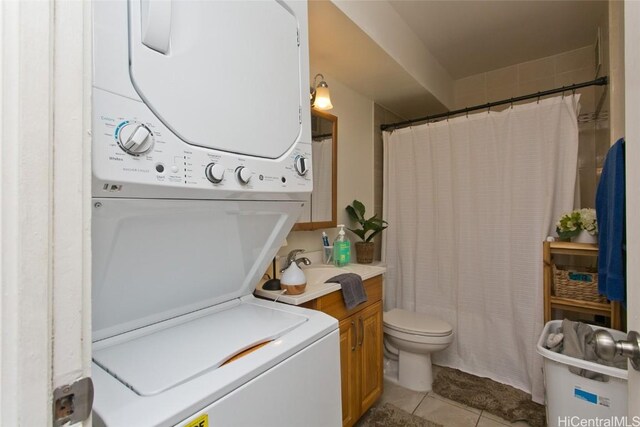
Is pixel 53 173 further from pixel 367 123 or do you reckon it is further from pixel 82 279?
pixel 367 123

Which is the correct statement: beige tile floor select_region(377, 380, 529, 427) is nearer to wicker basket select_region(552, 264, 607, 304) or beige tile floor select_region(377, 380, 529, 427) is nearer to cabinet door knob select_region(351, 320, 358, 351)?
cabinet door knob select_region(351, 320, 358, 351)

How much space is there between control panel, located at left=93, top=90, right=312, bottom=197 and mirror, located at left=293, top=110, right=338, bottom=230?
3.63ft

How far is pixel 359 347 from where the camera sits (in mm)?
1701

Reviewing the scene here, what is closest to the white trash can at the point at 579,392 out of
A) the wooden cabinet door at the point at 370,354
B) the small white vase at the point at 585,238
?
the small white vase at the point at 585,238

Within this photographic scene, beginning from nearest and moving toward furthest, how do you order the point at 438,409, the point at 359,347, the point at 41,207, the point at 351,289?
the point at 41,207 < the point at 351,289 < the point at 359,347 < the point at 438,409

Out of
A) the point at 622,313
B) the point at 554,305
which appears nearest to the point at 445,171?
the point at 554,305

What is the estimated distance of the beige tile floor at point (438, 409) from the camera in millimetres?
1797

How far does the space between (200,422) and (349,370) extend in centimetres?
113

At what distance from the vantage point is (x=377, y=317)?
1.88m

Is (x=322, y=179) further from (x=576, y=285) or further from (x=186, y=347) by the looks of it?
(x=576, y=285)

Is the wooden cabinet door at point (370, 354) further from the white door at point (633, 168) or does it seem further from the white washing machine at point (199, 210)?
the white door at point (633, 168)

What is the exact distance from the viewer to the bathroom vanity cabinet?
5.10ft

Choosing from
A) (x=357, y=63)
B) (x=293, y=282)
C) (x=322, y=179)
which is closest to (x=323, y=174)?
(x=322, y=179)

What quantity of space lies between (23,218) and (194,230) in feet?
1.84
